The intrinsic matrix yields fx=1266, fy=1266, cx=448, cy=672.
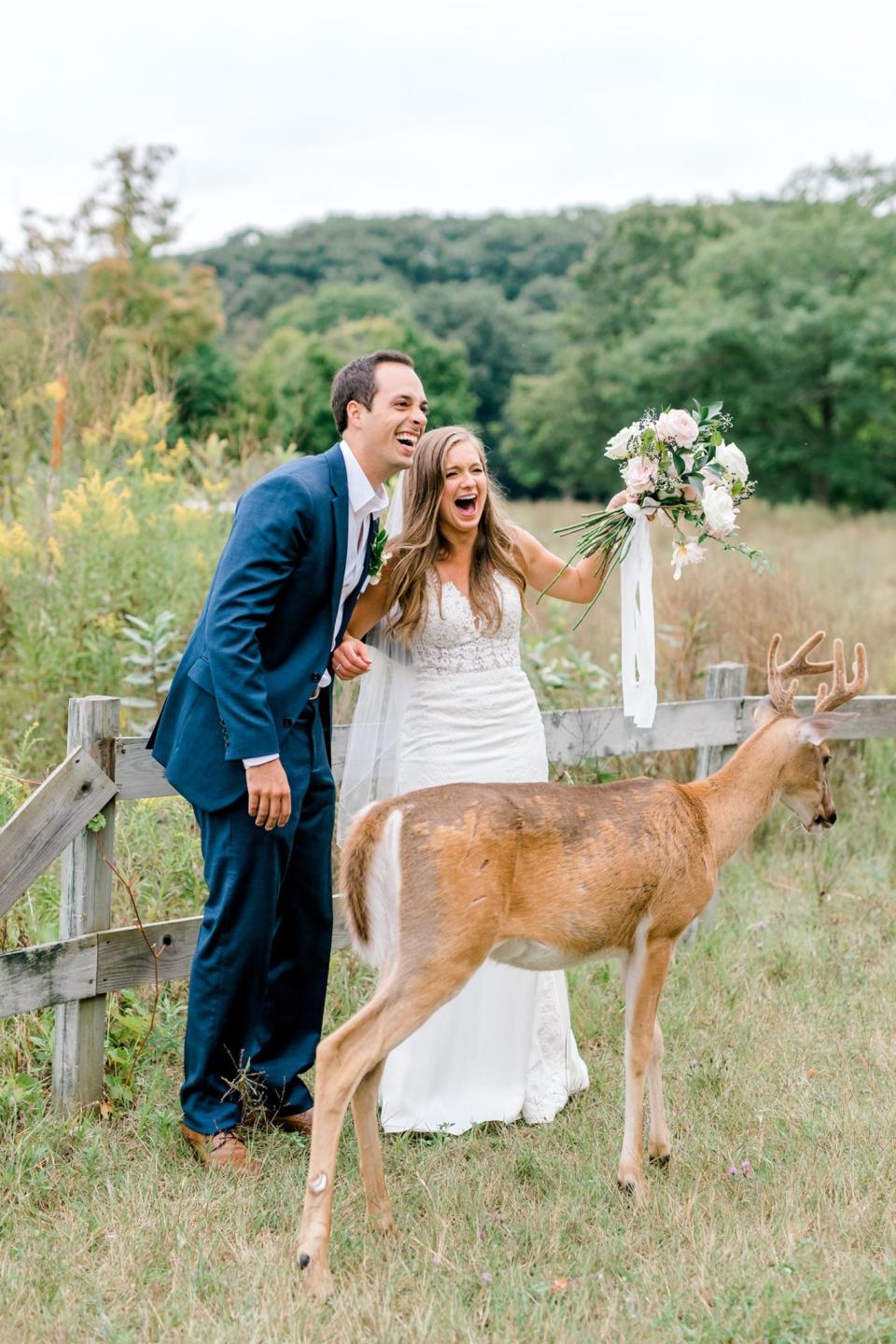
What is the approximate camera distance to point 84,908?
4.19 m

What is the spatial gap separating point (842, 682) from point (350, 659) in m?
1.64

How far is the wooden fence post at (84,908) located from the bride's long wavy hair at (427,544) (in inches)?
41.1

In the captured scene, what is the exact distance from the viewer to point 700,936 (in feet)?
20.2

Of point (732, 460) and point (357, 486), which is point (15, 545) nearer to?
point (357, 486)

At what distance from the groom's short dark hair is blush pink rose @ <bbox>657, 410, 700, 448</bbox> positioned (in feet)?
2.81

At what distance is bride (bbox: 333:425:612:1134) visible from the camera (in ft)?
14.6

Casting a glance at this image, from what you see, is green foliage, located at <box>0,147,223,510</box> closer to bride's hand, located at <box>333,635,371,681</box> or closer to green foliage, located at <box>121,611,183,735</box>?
green foliage, located at <box>121,611,183,735</box>

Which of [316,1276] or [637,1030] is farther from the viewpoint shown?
[637,1030]

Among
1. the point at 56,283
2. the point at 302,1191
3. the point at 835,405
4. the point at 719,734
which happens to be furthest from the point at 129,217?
the point at 835,405

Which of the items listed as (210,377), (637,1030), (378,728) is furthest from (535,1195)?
(210,377)

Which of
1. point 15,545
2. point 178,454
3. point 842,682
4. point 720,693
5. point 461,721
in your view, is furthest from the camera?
point 178,454

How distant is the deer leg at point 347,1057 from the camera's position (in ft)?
10.6

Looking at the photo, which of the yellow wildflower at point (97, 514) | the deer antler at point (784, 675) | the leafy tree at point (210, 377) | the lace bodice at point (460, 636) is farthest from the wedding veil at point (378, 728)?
the leafy tree at point (210, 377)

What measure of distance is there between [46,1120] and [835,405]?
33.7 meters
